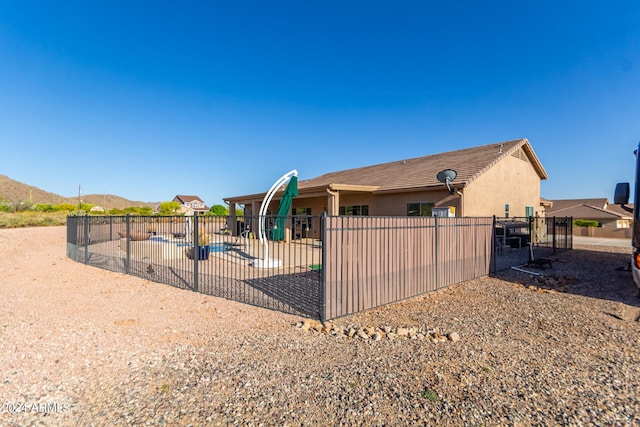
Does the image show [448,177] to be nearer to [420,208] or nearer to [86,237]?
[420,208]

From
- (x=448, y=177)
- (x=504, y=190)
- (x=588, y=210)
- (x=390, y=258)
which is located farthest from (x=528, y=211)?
(x=588, y=210)

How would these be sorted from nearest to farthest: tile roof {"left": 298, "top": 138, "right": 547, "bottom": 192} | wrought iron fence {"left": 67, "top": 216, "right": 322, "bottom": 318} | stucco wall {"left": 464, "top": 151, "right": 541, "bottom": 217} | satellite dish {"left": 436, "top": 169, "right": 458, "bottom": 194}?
wrought iron fence {"left": 67, "top": 216, "right": 322, "bottom": 318}, satellite dish {"left": 436, "top": 169, "right": 458, "bottom": 194}, stucco wall {"left": 464, "top": 151, "right": 541, "bottom": 217}, tile roof {"left": 298, "top": 138, "right": 547, "bottom": 192}

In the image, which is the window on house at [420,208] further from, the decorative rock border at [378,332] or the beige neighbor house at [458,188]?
the decorative rock border at [378,332]

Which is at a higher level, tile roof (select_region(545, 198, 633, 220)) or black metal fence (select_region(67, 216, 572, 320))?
tile roof (select_region(545, 198, 633, 220))

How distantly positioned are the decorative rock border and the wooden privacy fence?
362 mm

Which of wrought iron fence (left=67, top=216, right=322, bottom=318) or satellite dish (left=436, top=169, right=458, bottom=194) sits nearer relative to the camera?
wrought iron fence (left=67, top=216, right=322, bottom=318)

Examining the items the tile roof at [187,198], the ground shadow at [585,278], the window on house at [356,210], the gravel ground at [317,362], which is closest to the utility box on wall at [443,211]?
the ground shadow at [585,278]

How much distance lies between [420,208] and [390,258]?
9176mm

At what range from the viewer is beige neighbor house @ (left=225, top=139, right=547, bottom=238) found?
543 inches

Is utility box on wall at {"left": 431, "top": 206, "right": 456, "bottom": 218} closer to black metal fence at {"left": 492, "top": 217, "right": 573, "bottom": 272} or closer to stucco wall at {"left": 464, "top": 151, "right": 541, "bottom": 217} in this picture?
stucco wall at {"left": 464, "top": 151, "right": 541, "bottom": 217}

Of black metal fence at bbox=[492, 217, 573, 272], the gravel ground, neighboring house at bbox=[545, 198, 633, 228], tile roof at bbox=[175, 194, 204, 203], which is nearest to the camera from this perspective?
the gravel ground

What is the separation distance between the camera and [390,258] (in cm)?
625

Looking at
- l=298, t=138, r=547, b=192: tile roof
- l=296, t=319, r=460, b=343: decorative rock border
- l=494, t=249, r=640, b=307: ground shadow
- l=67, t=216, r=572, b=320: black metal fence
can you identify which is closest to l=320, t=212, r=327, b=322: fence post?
l=67, t=216, r=572, b=320: black metal fence

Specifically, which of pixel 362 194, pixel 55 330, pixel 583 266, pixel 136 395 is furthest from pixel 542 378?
pixel 362 194
